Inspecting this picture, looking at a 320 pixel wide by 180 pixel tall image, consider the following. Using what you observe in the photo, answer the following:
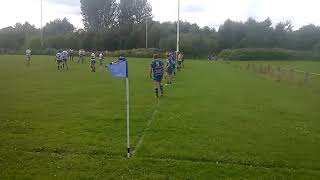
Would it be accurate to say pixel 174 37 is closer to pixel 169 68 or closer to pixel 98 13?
pixel 98 13

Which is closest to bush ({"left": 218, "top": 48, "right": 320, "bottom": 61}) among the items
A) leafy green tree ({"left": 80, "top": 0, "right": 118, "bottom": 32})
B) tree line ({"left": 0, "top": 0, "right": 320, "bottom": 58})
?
tree line ({"left": 0, "top": 0, "right": 320, "bottom": 58})

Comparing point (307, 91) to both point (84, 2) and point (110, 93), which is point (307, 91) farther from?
point (84, 2)

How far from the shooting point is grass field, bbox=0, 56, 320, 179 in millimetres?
10289

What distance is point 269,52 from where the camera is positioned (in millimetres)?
90625

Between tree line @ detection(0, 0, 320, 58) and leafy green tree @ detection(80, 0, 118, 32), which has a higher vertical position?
leafy green tree @ detection(80, 0, 118, 32)

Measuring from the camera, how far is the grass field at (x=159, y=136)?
10289mm

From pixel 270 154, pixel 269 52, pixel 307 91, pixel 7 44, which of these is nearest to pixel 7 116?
pixel 270 154

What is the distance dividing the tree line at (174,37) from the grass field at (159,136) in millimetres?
77731

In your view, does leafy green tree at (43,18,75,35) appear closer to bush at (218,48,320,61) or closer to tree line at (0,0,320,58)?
tree line at (0,0,320,58)

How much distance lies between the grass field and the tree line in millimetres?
77731

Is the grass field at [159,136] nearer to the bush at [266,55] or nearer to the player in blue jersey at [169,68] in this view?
the player in blue jersey at [169,68]

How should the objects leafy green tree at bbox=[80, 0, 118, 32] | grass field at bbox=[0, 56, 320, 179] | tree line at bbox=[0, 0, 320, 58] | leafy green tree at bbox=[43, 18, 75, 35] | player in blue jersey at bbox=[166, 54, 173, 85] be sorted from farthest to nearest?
1. leafy green tree at bbox=[43, 18, 75, 35]
2. leafy green tree at bbox=[80, 0, 118, 32]
3. tree line at bbox=[0, 0, 320, 58]
4. player in blue jersey at bbox=[166, 54, 173, 85]
5. grass field at bbox=[0, 56, 320, 179]

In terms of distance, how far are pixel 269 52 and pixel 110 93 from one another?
70.6 meters

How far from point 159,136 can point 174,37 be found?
91550 mm
